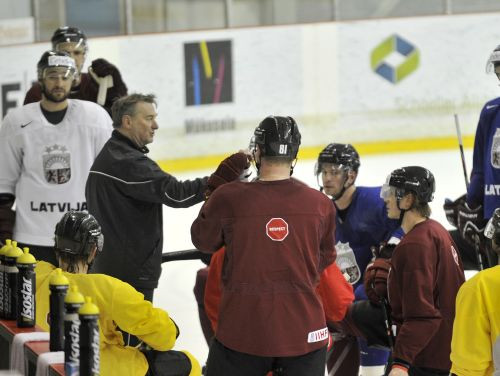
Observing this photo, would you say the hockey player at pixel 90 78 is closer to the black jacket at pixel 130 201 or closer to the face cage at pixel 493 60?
the black jacket at pixel 130 201

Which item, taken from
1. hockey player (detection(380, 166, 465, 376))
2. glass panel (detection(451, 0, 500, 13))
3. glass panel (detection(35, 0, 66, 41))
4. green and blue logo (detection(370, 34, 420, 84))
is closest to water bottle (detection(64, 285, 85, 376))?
hockey player (detection(380, 166, 465, 376))

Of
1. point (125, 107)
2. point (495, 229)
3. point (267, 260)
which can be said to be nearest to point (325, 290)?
point (267, 260)

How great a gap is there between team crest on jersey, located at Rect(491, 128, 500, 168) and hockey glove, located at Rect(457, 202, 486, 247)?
0.25 metres

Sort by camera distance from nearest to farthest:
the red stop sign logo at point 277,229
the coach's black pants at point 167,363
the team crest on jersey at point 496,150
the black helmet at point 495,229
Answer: the black helmet at point 495,229, the red stop sign logo at point 277,229, the coach's black pants at point 167,363, the team crest on jersey at point 496,150

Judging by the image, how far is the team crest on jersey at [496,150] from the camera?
491 centimetres

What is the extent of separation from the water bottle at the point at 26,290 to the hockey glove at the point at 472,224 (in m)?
2.39

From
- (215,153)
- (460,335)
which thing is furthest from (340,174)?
(215,153)

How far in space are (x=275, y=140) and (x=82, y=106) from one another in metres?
1.99

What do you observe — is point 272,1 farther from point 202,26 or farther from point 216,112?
point 216,112

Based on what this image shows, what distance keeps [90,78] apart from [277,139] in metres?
2.62

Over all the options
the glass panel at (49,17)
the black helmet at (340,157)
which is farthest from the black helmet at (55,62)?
the glass panel at (49,17)

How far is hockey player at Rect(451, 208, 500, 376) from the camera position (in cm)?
289

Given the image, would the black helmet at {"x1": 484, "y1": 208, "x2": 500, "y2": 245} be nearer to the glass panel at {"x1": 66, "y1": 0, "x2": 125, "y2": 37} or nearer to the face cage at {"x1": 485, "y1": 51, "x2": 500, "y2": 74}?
the face cage at {"x1": 485, "y1": 51, "x2": 500, "y2": 74}

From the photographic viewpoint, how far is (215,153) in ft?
33.1
